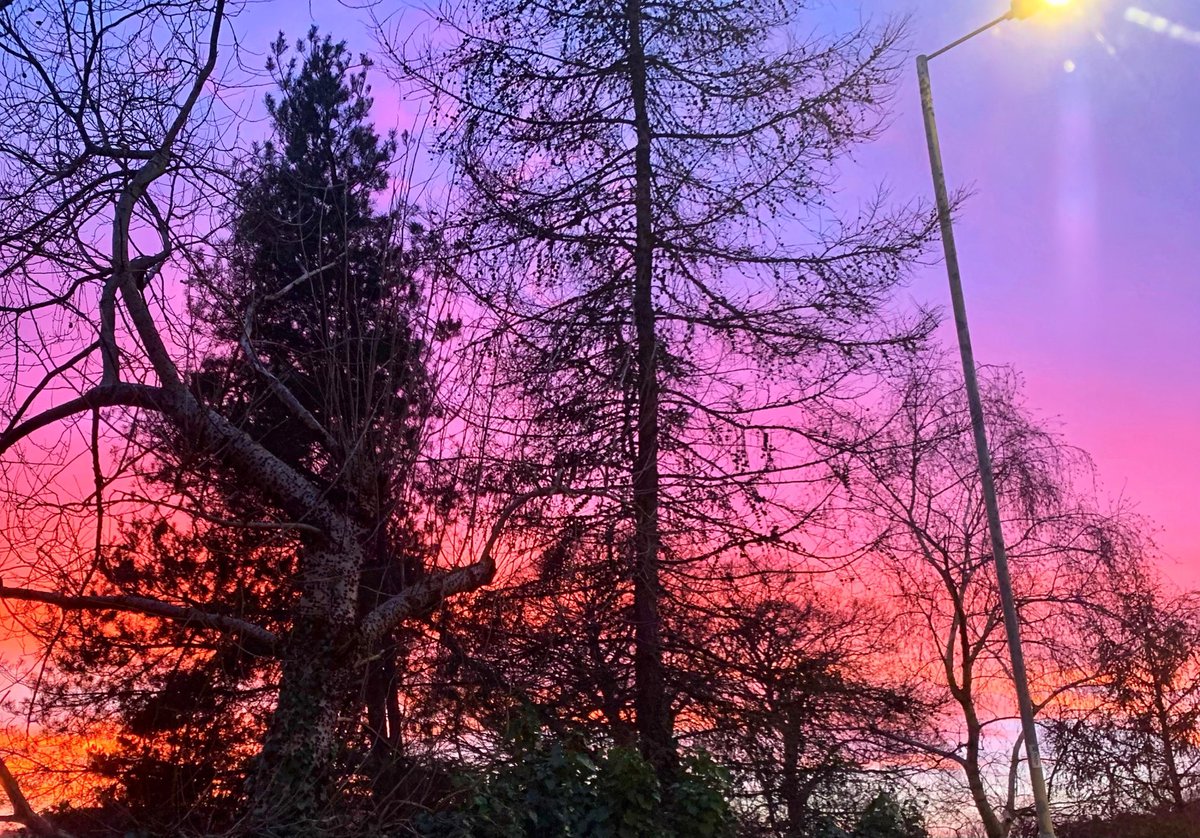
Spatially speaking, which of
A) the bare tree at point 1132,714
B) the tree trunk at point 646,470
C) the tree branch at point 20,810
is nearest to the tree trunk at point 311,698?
the tree branch at point 20,810

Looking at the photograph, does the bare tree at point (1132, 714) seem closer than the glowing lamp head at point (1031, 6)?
No

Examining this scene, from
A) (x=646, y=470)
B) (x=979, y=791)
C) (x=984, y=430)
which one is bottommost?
(x=979, y=791)

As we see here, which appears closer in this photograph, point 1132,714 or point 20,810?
point 20,810

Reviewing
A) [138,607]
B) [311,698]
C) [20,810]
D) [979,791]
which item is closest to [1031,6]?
[311,698]

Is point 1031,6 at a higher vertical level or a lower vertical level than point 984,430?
higher

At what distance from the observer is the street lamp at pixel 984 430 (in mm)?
10992

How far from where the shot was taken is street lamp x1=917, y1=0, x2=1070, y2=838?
10992 millimetres

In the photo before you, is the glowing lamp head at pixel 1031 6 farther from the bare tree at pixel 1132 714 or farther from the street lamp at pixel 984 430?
the bare tree at pixel 1132 714

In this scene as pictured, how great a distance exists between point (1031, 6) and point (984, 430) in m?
4.82

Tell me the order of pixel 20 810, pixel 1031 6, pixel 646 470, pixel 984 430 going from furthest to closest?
pixel 984 430
pixel 1031 6
pixel 646 470
pixel 20 810

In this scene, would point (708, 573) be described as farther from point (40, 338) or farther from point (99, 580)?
point (40, 338)

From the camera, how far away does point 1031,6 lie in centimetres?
1110

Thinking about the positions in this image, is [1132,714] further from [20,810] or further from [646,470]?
[20,810]

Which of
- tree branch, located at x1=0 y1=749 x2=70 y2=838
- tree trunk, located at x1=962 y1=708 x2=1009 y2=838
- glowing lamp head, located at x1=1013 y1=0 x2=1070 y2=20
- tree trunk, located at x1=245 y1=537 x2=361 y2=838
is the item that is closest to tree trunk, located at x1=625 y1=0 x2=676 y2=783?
tree trunk, located at x1=245 y1=537 x2=361 y2=838
